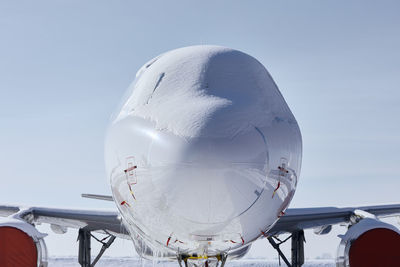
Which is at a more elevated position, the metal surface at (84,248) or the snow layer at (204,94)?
the snow layer at (204,94)

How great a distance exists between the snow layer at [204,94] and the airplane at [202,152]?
1 centimetres

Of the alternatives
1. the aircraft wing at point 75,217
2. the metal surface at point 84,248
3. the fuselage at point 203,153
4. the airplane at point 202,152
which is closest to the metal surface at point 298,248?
the aircraft wing at point 75,217

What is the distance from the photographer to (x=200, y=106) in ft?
14.4

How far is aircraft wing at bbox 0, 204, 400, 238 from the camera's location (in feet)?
30.0

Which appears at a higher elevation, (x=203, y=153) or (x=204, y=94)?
(x=204, y=94)

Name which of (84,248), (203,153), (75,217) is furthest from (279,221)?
(203,153)

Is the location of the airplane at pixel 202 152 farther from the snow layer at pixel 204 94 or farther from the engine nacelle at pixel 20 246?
the engine nacelle at pixel 20 246

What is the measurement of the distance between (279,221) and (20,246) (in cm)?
463

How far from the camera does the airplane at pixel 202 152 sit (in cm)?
413

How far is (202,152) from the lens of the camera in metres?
4.04

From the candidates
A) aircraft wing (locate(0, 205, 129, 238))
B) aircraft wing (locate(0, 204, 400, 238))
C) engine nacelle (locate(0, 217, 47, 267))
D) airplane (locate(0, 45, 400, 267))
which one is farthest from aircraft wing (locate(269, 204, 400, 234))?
engine nacelle (locate(0, 217, 47, 267))

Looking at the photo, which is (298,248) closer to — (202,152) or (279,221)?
(279,221)

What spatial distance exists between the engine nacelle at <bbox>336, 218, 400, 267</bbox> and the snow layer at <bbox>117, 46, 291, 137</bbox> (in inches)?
126

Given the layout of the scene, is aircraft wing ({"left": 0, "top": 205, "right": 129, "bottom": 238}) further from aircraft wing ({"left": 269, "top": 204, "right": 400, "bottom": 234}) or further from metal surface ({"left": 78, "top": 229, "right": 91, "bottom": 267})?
aircraft wing ({"left": 269, "top": 204, "right": 400, "bottom": 234})
